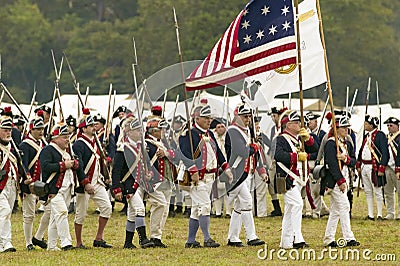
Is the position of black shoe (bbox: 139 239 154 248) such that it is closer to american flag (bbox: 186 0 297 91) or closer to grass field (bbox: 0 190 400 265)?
grass field (bbox: 0 190 400 265)

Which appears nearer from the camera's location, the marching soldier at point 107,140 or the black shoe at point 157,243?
the black shoe at point 157,243

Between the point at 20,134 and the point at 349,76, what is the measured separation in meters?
41.1

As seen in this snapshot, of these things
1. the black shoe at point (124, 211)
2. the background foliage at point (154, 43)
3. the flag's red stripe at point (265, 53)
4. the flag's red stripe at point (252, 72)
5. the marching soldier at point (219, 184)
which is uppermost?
the background foliage at point (154, 43)

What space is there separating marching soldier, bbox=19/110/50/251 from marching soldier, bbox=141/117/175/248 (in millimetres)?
1530

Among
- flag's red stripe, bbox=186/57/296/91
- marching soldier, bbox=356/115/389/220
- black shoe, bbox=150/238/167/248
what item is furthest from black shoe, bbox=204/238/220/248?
marching soldier, bbox=356/115/389/220

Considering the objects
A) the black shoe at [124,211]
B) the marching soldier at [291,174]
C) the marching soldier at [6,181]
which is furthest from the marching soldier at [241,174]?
the black shoe at [124,211]

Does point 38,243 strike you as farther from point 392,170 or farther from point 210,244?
point 392,170

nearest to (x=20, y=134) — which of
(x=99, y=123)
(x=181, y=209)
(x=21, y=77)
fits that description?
(x=99, y=123)

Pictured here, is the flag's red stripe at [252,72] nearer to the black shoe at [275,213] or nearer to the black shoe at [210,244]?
the black shoe at [210,244]

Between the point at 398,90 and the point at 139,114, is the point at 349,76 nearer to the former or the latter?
the point at 398,90

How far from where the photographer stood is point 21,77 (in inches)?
2783

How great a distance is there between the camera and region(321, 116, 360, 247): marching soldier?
14.7 metres

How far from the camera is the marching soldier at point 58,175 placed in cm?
1442

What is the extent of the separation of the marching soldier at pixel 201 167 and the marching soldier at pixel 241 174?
0.28 metres
